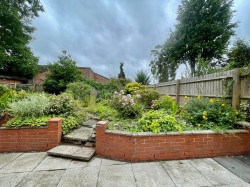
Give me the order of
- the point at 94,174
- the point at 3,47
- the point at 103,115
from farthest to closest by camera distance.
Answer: the point at 3,47 < the point at 103,115 < the point at 94,174

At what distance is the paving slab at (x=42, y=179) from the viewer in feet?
7.65

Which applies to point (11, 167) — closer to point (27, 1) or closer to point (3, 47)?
point (3, 47)

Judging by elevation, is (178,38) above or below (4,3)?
below

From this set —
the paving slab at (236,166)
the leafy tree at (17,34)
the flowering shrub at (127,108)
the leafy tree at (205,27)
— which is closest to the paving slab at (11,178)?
the flowering shrub at (127,108)

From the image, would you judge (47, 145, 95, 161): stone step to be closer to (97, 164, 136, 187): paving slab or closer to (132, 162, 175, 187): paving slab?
(97, 164, 136, 187): paving slab

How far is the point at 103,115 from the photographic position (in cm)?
523

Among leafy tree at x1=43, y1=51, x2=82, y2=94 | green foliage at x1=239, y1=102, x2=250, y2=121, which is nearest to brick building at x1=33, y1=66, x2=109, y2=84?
leafy tree at x1=43, y1=51, x2=82, y2=94

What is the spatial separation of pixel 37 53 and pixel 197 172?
22.0 m

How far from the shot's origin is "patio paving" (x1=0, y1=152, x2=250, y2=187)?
2.37 metres

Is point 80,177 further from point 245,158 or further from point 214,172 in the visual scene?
point 245,158

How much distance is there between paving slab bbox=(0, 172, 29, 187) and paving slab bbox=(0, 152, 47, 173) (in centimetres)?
13

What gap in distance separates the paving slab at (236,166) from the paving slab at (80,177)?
238 cm

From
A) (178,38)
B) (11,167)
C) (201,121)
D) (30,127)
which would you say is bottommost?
(11,167)

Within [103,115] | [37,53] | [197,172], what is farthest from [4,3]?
[197,172]
